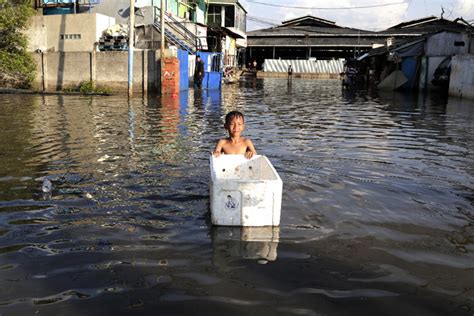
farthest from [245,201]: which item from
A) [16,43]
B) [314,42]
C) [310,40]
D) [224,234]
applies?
[310,40]

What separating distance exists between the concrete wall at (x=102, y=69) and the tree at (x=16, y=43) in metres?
0.83

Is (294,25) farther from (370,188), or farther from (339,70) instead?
(370,188)

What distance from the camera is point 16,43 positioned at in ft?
81.0

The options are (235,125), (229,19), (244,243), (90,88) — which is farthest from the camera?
(229,19)

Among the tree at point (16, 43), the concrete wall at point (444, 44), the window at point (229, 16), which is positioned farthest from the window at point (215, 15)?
the tree at point (16, 43)

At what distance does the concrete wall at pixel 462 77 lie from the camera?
23.1 metres

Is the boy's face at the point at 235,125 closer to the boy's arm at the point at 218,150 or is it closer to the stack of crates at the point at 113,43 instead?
the boy's arm at the point at 218,150

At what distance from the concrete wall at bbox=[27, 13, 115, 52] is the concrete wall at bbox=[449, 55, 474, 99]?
751 inches

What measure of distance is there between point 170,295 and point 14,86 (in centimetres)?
2534

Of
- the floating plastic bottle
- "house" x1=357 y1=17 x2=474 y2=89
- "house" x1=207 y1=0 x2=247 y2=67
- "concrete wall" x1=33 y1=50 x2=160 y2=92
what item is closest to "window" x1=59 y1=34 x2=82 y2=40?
→ "concrete wall" x1=33 y1=50 x2=160 y2=92

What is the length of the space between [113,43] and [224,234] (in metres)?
22.3

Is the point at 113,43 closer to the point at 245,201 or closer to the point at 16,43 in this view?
the point at 16,43

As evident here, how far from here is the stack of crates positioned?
24828 millimetres

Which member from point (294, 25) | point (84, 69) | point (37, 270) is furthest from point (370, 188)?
point (294, 25)
